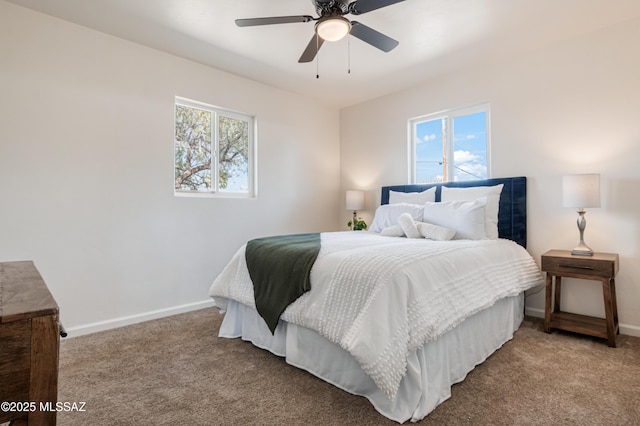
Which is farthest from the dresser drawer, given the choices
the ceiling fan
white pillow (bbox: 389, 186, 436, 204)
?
white pillow (bbox: 389, 186, 436, 204)

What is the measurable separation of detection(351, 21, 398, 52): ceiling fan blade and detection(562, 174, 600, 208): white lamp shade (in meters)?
1.79

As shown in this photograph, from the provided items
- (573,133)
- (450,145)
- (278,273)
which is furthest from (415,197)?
(278,273)

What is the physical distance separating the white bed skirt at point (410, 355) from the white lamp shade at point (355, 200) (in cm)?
221

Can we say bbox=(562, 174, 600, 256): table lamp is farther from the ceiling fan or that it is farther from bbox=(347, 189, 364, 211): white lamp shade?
bbox=(347, 189, 364, 211): white lamp shade

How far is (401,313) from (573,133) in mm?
2625

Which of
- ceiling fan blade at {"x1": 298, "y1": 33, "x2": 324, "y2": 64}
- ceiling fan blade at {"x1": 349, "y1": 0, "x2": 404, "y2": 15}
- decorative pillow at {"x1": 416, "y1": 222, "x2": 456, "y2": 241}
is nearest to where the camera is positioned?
ceiling fan blade at {"x1": 349, "y1": 0, "x2": 404, "y2": 15}

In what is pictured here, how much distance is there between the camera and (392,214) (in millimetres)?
3549

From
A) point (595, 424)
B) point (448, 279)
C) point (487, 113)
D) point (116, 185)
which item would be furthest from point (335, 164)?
point (595, 424)

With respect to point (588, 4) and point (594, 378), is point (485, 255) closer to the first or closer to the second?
point (594, 378)

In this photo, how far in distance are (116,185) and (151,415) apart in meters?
2.07

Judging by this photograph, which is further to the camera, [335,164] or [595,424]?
[335,164]

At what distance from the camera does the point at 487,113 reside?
11.7ft

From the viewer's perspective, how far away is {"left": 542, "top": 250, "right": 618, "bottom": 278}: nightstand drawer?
241 centimetres

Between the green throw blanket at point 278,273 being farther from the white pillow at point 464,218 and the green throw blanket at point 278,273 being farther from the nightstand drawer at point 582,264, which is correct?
the nightstand drawer at point 582,264
